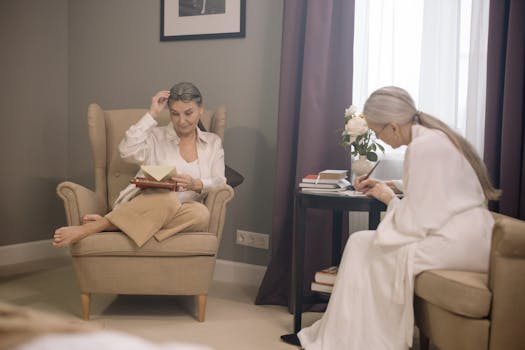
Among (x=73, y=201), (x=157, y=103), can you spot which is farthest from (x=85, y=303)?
(x=157, y=103)

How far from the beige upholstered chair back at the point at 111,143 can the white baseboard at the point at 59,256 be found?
34.3 inches

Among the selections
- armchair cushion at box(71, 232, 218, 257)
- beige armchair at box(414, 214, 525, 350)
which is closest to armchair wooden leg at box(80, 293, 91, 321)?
armchair cushion at box(71, 232, 218, 257)

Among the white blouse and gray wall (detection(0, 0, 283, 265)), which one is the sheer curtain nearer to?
gray wall (detection(0, 0, 283, 265))

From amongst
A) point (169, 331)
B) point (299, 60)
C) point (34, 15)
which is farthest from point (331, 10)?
point (34, 15)

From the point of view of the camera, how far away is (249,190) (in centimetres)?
354

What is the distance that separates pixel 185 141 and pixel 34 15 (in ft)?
5.56

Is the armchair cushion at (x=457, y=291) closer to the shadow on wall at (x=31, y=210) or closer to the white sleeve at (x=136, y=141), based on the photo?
the white sleeve at (x=136, y=141)

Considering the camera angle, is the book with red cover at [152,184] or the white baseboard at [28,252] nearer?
the book with red cover at [152,184]

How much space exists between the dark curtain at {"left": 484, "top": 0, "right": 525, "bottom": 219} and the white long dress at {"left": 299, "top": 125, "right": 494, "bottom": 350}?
0.61m

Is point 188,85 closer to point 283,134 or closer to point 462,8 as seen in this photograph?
point 283,134

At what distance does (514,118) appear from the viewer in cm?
257

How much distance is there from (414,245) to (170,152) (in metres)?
1.51

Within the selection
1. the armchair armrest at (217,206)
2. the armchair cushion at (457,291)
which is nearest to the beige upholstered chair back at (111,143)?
the armchair armrest at (217,206)

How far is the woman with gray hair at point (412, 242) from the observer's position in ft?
6.56
